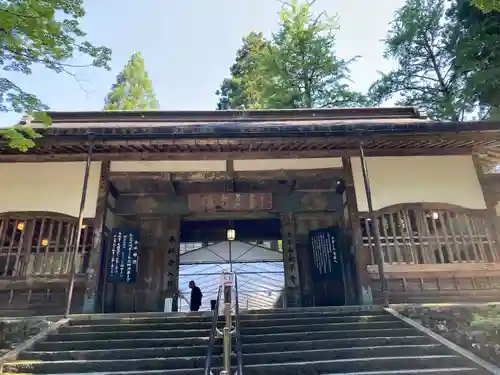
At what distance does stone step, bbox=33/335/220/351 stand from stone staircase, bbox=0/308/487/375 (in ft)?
0.05

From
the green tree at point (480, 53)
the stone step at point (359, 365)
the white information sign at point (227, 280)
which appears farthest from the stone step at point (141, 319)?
A: the green tree at point (480, 53)

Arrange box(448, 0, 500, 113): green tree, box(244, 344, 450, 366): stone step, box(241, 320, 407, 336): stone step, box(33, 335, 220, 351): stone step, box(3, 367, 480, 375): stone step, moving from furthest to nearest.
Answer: box(448, 0, 500, 113): green tree, box(241, 320, 407, 336): stone step, box(33, 335, 220, 351): stone step, box(244, 344, 450, 366): stone step, box(3, 367, 480, 375): stone step

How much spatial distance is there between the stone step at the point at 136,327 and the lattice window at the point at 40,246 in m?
2.64

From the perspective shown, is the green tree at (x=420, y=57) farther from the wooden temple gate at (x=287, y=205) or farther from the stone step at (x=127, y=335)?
the stone step at (x=127, y=335)

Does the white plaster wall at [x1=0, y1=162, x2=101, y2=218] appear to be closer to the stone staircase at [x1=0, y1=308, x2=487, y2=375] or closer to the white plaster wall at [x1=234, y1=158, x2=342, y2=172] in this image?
the stone staircase at [x1=0, y1=308, x2=487, y2=375]

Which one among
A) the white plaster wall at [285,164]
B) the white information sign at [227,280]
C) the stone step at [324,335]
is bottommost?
the stone step at [324,335]

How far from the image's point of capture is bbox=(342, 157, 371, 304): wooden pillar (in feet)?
28.2

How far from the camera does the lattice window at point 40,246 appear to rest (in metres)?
8.88

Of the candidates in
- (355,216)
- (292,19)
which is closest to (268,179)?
(355,216)

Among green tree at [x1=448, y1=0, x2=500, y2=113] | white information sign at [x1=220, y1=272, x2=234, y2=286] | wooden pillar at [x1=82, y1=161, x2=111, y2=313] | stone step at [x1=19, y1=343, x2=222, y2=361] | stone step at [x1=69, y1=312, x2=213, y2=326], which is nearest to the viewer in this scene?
stone step at [x1=19, y1=343, x2=222, y2=361]

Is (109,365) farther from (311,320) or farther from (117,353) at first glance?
(311,320)

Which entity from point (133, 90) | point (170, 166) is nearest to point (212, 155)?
point (170, 166)

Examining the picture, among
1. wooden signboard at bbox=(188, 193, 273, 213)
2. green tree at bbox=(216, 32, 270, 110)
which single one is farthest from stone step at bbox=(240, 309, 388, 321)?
green tree at bbox=(216, 32, 270, 110)

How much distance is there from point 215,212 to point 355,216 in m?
3.67
